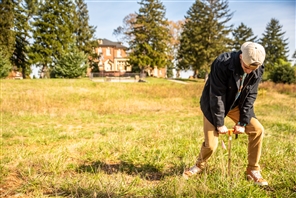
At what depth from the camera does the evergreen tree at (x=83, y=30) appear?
4153 centimetres

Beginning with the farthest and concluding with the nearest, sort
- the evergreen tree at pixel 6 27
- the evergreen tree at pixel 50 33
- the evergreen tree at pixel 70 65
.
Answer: the evergreen tree at pixel 50 33, the evergreen tree at pixel 70 65, the evergreen tree at pixel 6 27

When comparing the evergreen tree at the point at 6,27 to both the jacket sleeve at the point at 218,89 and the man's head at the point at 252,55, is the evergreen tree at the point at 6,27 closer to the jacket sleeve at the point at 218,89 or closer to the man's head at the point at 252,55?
the jacket sleeve at the point at 218,89

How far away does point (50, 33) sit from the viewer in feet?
113

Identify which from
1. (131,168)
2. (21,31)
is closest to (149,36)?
(21,31)

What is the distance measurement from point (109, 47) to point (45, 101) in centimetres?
5232

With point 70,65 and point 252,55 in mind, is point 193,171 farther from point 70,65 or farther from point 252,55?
point 70,65

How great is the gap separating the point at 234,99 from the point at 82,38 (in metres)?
42.9

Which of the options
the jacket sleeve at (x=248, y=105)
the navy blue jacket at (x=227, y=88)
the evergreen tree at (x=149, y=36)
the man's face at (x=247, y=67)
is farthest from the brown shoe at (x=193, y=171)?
the evergreen tree at (x=149, y=36)

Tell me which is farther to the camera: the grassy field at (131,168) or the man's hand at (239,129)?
the man's hand at (239,129)

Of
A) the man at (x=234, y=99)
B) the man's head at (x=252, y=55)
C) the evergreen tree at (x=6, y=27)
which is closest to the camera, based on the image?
the man's head at (x=252, y=55)

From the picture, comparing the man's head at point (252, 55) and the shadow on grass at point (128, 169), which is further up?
the man's head at point (252, 55)

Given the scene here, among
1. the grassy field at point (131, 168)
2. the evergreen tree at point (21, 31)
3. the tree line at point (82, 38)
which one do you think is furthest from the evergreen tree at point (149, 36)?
the grassy field at point (131, 168)

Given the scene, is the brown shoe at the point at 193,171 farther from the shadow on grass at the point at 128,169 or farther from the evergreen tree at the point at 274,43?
the evergreen tree at the point at 274,43

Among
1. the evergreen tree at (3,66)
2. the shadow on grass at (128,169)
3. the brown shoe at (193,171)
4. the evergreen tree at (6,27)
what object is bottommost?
the shadow on grass at (128,169)
